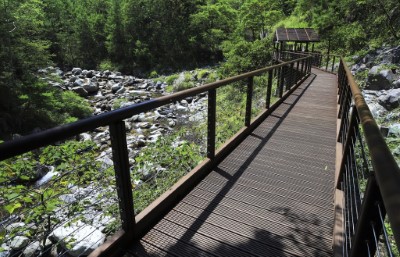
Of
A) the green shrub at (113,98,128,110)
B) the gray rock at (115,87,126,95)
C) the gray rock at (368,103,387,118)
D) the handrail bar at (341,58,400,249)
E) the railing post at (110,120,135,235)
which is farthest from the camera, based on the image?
the gray rock at (115,87,126,95)

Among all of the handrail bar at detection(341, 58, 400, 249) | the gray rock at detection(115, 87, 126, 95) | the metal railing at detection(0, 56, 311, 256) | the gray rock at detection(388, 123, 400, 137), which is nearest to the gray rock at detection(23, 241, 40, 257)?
the metal railing at detection(0, 56, 311, 256)

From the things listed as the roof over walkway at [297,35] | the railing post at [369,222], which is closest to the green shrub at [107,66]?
the roof over walkway at [297,35]

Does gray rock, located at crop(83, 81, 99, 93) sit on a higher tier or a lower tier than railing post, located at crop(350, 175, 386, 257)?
lower

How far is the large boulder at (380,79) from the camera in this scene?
35.6 ft

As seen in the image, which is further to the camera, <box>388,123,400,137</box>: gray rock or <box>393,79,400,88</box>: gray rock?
<box>393,79,400,88</box>: gray rock

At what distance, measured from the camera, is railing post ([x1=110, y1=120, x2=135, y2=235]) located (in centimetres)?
223

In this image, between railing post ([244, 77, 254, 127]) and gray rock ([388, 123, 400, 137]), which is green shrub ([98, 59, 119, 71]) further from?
gray rock ([388, 123, 400, 137])

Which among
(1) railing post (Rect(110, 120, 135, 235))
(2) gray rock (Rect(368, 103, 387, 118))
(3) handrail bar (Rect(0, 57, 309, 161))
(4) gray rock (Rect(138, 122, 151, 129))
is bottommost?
(4) gray rock (Rect(138, 122, 151, 129))

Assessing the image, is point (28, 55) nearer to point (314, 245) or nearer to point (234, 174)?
point (234, 174)

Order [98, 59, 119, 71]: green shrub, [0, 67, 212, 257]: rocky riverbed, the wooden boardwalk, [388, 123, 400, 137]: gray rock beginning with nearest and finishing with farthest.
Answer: the wooden boardwalk, [0, 67, 212, 257]: rocky riverbed, [388, 123, 400, 137]: gray rock, [98, 59, 119, 71]: green shrub

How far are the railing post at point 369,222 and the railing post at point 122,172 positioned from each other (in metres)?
1.66

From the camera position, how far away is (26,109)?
1600 centimetres

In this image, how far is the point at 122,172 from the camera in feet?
7.61

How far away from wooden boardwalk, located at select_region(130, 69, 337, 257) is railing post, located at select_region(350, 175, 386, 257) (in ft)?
3.60
